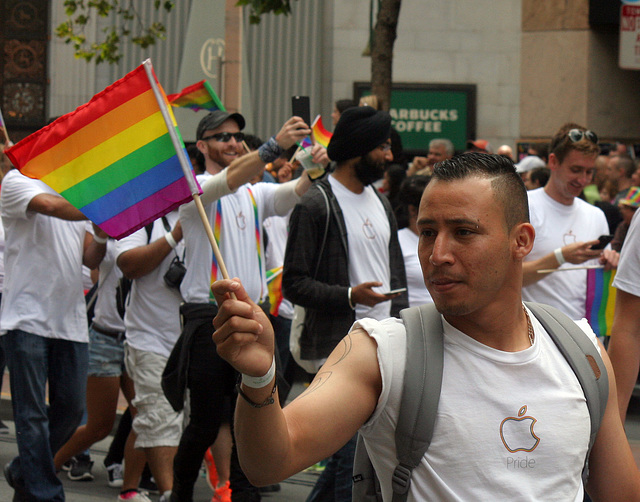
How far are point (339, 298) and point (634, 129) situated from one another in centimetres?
1483

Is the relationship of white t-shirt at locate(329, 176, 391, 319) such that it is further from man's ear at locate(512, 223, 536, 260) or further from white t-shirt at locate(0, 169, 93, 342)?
man's ear at locate(512, 223, 536, 260)

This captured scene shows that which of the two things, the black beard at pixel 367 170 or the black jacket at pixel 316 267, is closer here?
the black jacket at pixel 316 267

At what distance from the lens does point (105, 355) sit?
6648mm

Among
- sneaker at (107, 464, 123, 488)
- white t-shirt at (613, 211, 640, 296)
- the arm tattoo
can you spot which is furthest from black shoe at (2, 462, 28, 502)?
the arm tattoo

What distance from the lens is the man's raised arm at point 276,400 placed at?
2.11 m

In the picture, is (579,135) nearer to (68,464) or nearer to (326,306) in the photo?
(326,306)

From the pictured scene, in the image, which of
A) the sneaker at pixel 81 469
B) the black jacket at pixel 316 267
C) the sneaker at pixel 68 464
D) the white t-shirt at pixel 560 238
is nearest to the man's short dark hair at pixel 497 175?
the black jacket at pixel 316 267

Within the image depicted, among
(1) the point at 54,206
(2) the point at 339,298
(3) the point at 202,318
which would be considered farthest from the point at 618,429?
(1) the point at 54,206

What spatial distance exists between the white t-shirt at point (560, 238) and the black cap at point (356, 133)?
37.2 inches

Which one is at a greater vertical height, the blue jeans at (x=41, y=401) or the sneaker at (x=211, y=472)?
the blue jeans at (x=41, y=401)

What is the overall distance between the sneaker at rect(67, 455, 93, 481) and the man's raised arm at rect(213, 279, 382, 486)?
4874 mm

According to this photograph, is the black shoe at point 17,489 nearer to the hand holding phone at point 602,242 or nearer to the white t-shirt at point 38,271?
the white t-shirt at point 38,271

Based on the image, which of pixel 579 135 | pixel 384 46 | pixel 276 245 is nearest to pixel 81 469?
pixel 276 245

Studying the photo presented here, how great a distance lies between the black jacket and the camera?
5.20 meters
